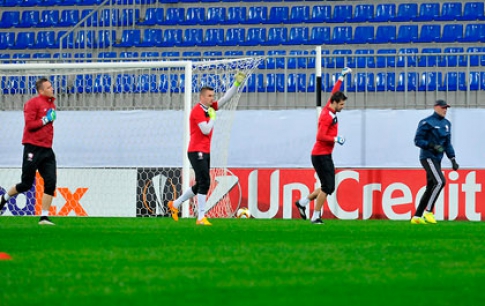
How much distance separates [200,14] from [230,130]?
8.82m

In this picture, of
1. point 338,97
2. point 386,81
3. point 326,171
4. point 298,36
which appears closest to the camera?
point 338,97

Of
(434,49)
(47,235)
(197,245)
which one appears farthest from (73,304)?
(434,49)

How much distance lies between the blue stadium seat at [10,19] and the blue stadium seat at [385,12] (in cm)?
926

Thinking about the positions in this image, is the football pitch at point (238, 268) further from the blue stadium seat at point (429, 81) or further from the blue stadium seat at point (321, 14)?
the blue stadium seat at point (321, 14)

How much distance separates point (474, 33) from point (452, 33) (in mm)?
493

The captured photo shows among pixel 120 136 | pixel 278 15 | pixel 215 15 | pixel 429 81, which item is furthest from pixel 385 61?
pixel 215 15

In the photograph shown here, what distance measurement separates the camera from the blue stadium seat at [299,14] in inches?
978

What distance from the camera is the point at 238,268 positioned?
6.80 metres

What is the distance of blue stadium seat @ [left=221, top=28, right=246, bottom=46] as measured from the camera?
2438 centimetres

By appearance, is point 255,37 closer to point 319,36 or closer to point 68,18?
point 319,36

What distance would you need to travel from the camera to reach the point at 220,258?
7.56m

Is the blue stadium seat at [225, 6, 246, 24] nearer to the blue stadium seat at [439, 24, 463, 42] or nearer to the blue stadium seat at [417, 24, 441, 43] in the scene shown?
the blue stadium seat at [417, 24, 441, 43]

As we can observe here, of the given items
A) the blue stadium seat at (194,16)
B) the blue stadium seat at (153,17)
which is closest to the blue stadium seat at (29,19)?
the blue stadium seat at (153,17)

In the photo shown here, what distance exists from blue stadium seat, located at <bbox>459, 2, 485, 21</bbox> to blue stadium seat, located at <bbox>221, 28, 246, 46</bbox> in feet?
16.8
